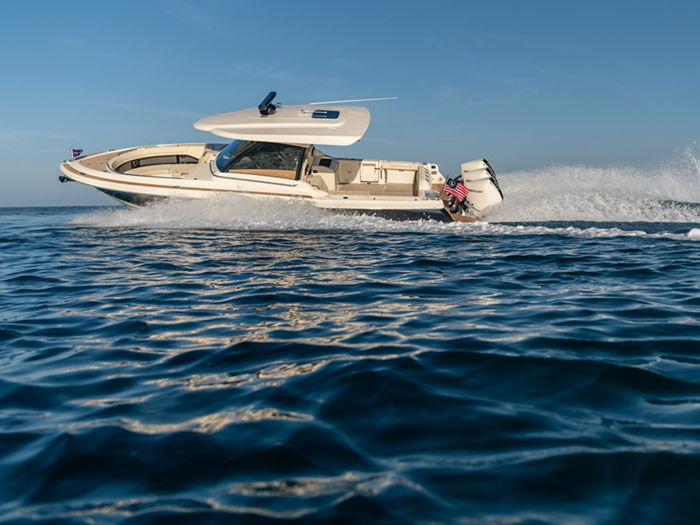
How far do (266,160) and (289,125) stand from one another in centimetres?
101

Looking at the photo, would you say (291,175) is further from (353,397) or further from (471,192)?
(353,397)

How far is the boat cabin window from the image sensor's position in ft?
43.4

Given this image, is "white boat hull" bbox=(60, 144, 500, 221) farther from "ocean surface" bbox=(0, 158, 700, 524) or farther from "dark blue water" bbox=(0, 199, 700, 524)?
"dark blue water" bbox=(0, 199, 700, 524)

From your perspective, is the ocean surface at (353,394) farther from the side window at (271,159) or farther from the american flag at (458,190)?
the side window at (271,159)

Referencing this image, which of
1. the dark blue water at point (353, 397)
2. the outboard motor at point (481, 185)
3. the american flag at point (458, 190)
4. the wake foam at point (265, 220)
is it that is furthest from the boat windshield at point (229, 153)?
the dark blue water at point (353, 397)

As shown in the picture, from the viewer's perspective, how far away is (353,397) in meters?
Result: 2.94

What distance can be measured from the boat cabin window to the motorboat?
0.9 inches

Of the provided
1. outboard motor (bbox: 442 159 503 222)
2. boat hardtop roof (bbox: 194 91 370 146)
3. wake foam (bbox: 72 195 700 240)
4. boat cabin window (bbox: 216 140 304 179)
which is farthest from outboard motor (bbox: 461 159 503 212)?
boat cabin window (bbox: 216 140 304 179)

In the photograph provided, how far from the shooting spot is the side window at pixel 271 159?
13.2 meters

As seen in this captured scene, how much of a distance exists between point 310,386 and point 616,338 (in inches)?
89.3

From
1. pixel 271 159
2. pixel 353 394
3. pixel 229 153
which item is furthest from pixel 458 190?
pixel 353 394

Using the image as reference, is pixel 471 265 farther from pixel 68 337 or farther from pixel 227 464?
pixel 227 464

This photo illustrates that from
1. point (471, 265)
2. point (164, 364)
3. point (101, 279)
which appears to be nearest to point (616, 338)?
point (164, 364)

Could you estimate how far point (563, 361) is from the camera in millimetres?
A: 3381
